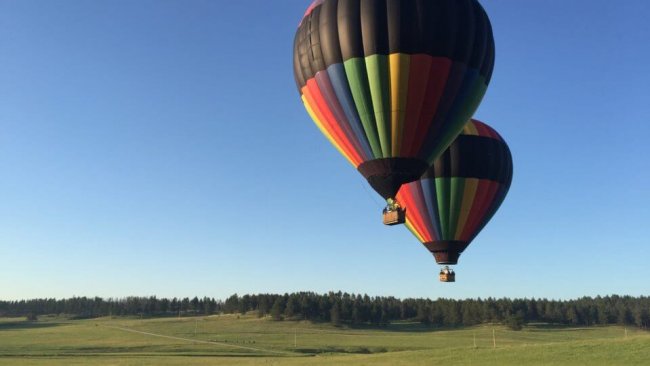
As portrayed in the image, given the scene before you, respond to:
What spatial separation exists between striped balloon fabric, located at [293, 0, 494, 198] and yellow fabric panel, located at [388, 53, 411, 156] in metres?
0.04

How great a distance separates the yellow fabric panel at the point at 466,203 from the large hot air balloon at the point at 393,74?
7700 millimetres

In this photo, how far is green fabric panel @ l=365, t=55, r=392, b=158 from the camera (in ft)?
71.5

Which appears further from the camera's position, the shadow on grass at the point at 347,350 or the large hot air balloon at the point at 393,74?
the shadow on grass at the point at 347,350

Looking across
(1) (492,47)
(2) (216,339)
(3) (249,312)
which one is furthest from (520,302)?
(1) (492,47)

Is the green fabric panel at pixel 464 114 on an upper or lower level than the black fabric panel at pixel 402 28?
lower

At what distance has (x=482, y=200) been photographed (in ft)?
104

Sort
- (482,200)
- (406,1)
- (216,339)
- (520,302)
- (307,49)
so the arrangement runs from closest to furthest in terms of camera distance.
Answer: (406,1) < (307,49) < (482,200) < (216,339) < (520,302)

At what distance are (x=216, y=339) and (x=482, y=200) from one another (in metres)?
56.9

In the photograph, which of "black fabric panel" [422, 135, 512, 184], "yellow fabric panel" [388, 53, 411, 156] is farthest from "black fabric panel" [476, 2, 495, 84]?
"black fabric panel" [422, 135, 512, 184]

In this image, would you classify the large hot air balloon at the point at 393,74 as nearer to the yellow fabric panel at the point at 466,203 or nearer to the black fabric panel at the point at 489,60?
the black fabric panel at the point at 489,60

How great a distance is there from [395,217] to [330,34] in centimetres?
781

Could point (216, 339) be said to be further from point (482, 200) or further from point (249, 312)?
point (249, 312)

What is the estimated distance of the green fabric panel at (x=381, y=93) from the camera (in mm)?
21781

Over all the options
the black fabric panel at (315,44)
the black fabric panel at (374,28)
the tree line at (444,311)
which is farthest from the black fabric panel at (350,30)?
the tree line at (444,311)
